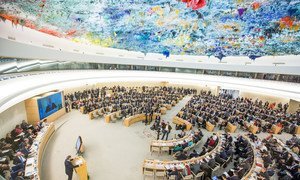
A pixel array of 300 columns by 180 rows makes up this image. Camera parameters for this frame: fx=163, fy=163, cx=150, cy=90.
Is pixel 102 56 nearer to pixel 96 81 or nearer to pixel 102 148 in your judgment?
pixel 96 81

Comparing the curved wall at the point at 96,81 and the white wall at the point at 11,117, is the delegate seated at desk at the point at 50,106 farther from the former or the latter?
the white wall at the point at 11,117

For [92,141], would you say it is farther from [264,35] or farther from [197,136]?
[264,35]

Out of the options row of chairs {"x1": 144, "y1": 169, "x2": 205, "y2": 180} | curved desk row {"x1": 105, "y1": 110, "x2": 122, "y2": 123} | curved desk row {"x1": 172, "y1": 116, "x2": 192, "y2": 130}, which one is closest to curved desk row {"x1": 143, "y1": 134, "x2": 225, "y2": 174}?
row of chairs {"x1": 144, "y1": 169, "x2": 205, "y2": 180}

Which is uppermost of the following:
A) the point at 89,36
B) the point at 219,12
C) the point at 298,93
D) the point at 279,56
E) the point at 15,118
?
the point at 219,12

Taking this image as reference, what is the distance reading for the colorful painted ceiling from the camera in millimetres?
7285

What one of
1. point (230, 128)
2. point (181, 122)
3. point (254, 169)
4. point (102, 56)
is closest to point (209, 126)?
point (230, 128)

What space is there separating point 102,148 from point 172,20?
8401 mm

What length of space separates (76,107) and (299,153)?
16.4 metres

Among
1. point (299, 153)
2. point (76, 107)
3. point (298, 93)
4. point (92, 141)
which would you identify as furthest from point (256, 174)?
point (76, 107)

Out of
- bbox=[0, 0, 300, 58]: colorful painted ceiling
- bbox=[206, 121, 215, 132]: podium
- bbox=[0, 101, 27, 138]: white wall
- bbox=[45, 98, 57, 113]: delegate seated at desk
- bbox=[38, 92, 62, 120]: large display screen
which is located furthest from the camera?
bbox=[45, 98, 57, 113]: delegate seated at desk

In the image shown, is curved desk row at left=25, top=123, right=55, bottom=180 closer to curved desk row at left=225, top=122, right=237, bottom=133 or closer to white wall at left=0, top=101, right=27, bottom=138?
white wall at left=0, top=101, right=27, bottom=138

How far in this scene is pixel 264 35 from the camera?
33.4 feet

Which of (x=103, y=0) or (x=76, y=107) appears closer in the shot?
(x=103, y=0)

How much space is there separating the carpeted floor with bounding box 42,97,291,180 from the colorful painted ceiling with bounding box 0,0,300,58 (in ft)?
21.0
